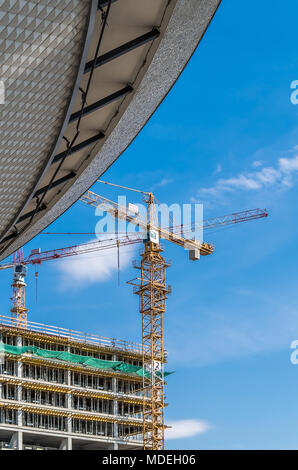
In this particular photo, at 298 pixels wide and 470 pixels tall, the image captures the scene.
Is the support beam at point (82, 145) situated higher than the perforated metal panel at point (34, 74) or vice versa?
the support beam at point (82, 145)

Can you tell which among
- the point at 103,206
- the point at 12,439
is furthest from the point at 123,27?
the point at 103,206

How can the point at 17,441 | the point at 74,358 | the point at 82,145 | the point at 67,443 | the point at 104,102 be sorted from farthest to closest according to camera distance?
1. the point at 74,358
2. the point at 67,443
3. the point at 17,441
4. the point at 82,145
5. the point at 104,102

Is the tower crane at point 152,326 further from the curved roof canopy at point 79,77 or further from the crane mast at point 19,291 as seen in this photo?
the curved roof canopy at point 79,77

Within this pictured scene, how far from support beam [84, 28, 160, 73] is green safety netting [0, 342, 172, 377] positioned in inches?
2638

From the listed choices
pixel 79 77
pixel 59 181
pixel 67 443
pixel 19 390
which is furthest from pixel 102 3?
pixel 67 443

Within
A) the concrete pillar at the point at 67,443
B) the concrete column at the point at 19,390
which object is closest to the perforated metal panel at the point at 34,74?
the concrete column at the point at 19,390

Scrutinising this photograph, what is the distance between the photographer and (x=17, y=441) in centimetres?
7406

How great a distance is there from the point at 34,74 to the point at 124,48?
1538mm

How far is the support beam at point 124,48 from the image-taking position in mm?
10656

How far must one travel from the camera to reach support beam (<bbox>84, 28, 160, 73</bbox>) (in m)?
10.7

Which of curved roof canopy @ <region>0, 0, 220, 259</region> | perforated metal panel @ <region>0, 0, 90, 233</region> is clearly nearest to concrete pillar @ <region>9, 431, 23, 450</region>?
→ curved roof canopy @ <region>0, 0, 220, 259</region>

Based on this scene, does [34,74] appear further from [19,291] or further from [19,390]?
[19,291]

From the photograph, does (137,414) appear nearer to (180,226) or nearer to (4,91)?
(180,226)

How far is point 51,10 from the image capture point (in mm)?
8734
